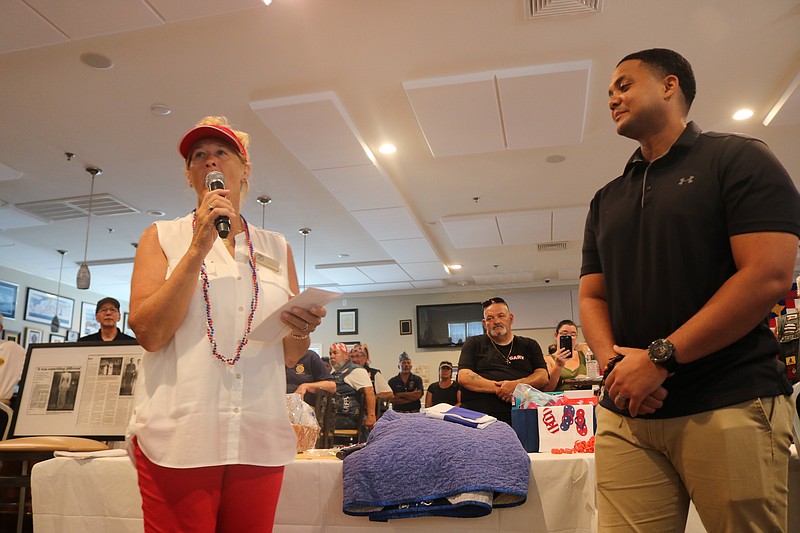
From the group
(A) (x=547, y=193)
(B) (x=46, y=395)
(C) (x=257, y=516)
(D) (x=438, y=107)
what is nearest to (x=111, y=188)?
(D) (x=438, y=107)

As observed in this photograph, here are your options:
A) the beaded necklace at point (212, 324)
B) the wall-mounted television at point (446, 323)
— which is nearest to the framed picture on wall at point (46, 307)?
the wall-mounted television at point (446, 323)

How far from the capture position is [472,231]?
322 inches

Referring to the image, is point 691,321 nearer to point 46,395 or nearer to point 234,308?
point 234,308

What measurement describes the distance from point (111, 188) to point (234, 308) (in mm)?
5958

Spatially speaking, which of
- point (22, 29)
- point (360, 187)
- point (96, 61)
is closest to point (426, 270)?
point (360, 187)

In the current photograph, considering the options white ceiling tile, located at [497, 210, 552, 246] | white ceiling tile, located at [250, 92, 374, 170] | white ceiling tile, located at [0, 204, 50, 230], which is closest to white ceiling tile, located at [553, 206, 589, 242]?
white ceiling tile, located at [497, 210, 552, 246]

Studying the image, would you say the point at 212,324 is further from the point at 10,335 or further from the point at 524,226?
the point at 10,335

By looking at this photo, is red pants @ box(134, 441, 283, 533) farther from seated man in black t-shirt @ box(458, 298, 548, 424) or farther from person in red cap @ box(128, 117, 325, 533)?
seated man in black t-shirt @ box(458, 298, 548, 424)

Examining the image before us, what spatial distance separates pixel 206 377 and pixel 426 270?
949 cm

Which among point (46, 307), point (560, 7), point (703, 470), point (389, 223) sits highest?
point (560, 7)

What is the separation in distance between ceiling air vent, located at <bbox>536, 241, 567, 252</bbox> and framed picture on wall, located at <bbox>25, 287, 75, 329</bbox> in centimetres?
881

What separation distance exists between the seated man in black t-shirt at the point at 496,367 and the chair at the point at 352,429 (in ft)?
8.13

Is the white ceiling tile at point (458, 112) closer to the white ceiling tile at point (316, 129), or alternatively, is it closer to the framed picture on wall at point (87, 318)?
the white ceiling tile at point (316, 129)

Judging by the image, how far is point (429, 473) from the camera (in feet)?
7.00
